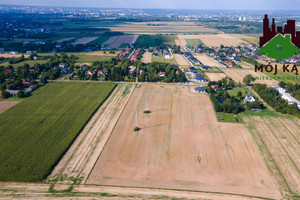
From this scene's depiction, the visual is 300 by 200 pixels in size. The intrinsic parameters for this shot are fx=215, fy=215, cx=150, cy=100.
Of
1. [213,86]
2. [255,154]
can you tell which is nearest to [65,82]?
[213,86]

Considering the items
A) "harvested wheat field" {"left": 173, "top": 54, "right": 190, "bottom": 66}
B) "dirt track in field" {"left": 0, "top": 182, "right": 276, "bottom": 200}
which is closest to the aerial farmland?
"dirt track in field" {"left": 0, "top": 182, "right": 276, "bottom": 200}

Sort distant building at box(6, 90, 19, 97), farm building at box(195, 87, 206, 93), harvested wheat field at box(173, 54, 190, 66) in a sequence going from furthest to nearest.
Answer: harvested wheat field at box(173, 54, 190, 66) < farm building at box(195, 87, 206, 93) < distant building at box(6, 90, 19, 97)

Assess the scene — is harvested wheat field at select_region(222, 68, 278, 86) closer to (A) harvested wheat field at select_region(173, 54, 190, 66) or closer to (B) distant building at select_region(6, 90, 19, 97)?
(A) harvested wheat field at select_region(173, 54, 190, 66)

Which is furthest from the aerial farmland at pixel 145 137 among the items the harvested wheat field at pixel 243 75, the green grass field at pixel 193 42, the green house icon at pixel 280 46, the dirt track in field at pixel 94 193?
the green grass field at pixel 193 42

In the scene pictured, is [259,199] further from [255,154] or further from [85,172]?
[85,172]

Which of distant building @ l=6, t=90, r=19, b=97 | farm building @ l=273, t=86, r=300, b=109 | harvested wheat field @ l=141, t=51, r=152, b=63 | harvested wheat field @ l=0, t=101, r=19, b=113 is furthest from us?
harvested wheat field @ l=141, t=51, r=152, b=63

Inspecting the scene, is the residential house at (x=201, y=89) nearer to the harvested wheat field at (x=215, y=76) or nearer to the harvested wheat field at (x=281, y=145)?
the harvested wheat field at (x=215, y=76)
